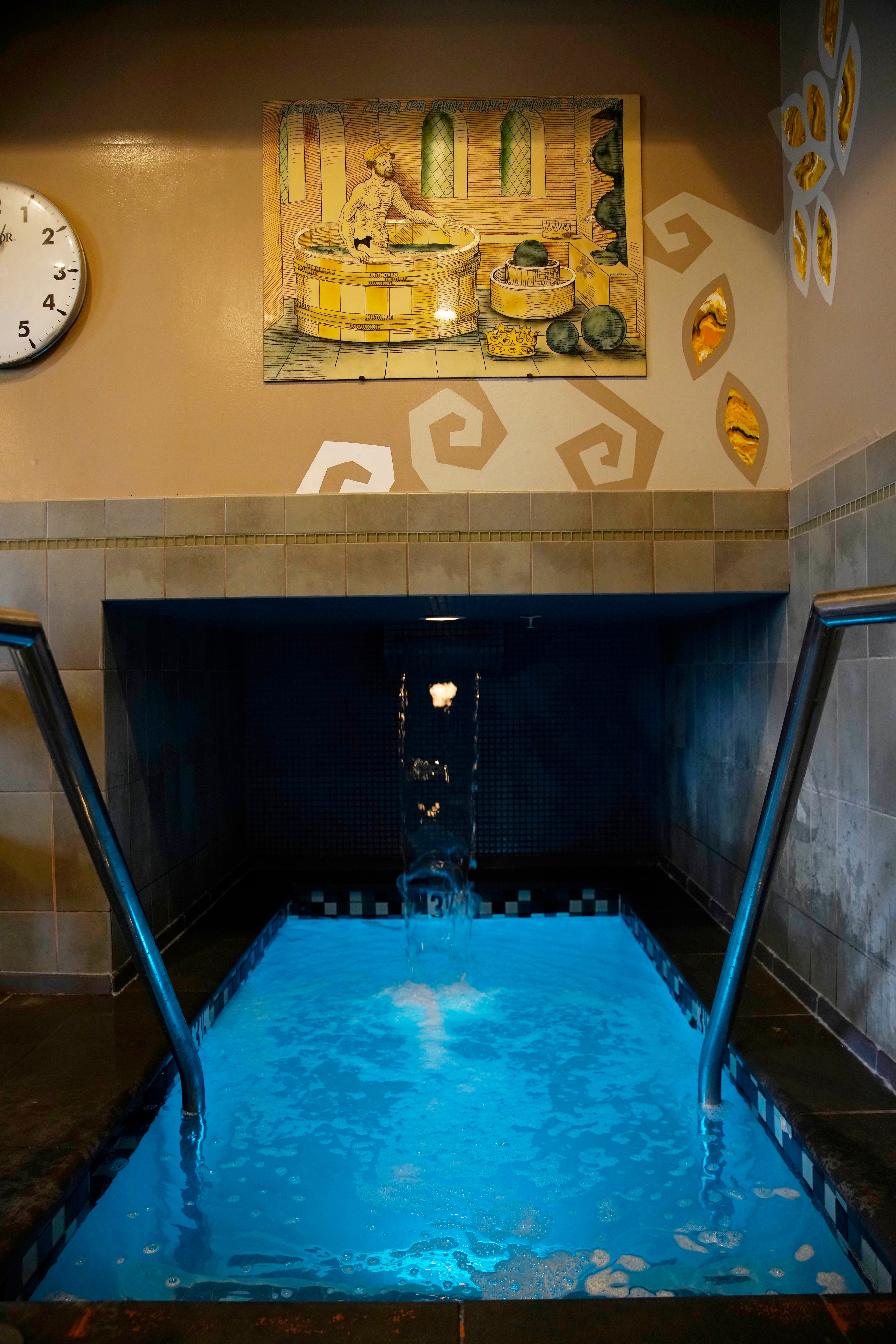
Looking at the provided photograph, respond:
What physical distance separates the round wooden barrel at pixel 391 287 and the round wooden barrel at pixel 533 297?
0.27 ft

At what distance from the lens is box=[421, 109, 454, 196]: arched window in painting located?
115 inches

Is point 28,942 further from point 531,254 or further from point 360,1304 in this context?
point 531,254

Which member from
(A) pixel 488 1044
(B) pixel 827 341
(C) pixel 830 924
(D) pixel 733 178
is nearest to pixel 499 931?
(A) pixel 488 1044

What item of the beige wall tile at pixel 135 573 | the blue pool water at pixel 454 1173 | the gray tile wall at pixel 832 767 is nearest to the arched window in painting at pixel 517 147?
the gray tile wall at pixel 832 767

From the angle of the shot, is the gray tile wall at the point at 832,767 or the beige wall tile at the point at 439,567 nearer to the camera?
the gray tile wall at the point at 832,767

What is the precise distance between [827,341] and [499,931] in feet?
8.96

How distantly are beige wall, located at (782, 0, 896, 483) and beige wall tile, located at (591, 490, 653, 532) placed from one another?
0.51 m

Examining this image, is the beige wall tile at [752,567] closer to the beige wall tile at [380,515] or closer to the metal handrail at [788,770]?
the beige wall tile at [380,515]

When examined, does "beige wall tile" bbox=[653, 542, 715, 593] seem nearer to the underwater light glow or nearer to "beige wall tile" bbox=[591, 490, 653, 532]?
"beige wall tile" bbox=[591, 490, 653, 532]

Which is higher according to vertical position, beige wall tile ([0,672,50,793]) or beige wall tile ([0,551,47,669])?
beige wall tile ([0,551,47,669])

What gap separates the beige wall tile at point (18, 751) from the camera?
111 inches

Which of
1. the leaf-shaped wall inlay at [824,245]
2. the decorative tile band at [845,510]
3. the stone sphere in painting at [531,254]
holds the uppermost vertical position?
the stone sphere in painting at [531,254]

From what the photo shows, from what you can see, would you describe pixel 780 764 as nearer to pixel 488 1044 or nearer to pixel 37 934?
pixel 488 1044

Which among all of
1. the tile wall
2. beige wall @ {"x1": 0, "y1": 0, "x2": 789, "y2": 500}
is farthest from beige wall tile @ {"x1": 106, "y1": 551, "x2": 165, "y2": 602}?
beige wall @ {"x1": 0, "y1": 0, "x2": 789, "y2": 500}
